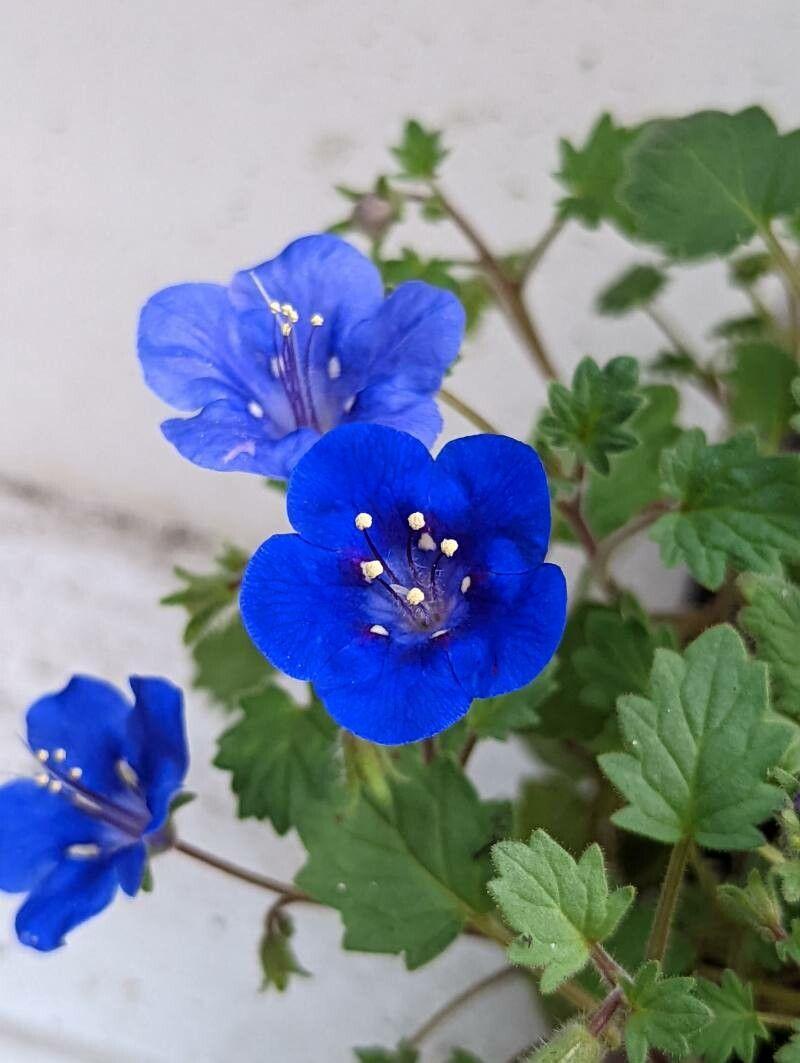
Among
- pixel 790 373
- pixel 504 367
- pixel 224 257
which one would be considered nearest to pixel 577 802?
pixel 790 373

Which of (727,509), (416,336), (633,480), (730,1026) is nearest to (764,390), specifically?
(633,480)

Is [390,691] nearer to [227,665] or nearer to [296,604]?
[296,604]

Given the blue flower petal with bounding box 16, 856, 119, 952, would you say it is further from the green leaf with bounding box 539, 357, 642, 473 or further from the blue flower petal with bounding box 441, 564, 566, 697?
the green leaf with bounding box 539, 357, 642, 473

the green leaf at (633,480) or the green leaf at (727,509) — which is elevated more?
the green leaf at (727,509)

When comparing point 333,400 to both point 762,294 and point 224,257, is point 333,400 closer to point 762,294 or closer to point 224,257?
point 224,257

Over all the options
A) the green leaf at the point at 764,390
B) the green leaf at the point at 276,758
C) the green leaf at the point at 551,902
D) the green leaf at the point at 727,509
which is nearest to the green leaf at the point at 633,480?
the green leaf at the point at 764,390

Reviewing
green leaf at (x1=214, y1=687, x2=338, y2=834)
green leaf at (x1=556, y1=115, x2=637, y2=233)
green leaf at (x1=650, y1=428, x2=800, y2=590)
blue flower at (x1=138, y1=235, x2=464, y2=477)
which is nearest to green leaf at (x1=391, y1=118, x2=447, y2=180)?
green leaf at (x1=556, y1=115, x2=637, y2=233)

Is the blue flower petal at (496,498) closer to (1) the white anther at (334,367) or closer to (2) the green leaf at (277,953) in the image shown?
(1) the white anther at (334,367)
